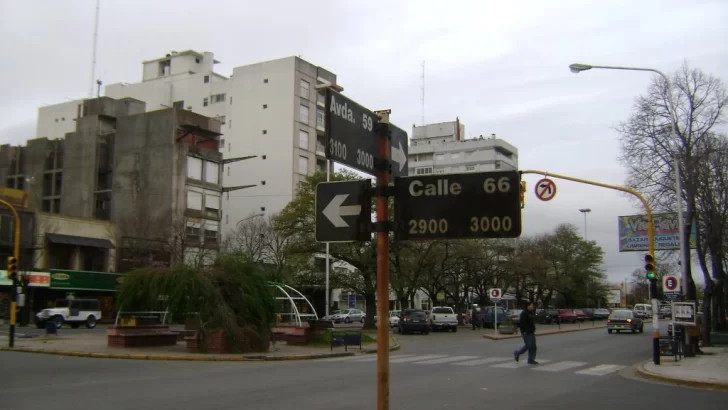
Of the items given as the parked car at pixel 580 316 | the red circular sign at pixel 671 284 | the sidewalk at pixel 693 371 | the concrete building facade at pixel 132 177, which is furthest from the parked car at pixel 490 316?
the sidewalk at pixel 693 371

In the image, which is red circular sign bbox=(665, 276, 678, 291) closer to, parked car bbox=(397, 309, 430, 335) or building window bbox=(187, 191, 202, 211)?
parked car bbox=(397, 309, 430, 335)

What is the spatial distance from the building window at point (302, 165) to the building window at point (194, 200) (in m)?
14.3

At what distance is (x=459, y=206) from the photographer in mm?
5059

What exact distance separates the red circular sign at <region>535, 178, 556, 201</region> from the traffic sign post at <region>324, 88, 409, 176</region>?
1237 centimetres

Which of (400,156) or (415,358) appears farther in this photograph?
(415,358)

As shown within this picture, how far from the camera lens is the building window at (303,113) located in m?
73.8

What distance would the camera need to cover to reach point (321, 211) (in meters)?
5.42

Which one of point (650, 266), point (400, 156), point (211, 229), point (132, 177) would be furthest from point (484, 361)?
point (132, 177)

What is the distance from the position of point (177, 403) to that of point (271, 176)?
205ft

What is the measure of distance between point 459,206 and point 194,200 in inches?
2348

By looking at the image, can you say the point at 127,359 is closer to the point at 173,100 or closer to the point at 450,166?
the point at 173,100

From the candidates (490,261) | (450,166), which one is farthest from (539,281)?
(450,166)

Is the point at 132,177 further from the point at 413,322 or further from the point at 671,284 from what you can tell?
the point at 671,284

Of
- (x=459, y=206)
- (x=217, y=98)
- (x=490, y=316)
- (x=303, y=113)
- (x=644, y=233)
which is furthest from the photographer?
(x=217, y=98)
